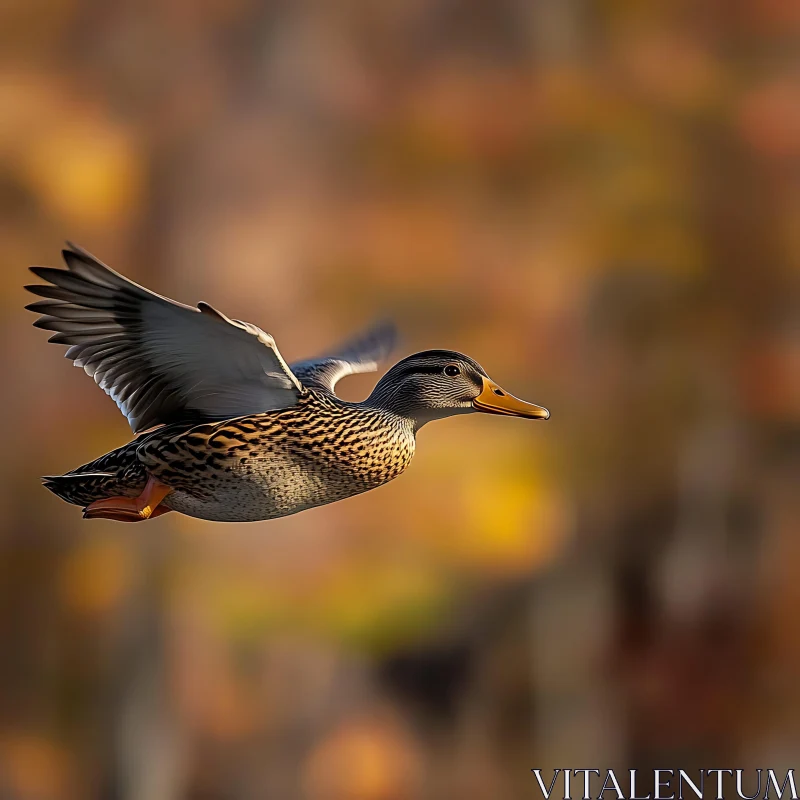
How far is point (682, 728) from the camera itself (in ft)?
14.8

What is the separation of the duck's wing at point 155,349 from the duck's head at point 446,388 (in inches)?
4.3

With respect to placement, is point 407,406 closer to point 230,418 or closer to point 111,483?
point 230,418

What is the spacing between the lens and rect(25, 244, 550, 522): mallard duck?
92 centimetres

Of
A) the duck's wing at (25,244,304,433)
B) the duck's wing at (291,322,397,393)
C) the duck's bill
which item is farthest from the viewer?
the duck's wing at (291,322,397,393)

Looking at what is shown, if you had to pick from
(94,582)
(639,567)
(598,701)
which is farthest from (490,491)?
(94,582)

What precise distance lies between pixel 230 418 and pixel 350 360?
0.52 metres

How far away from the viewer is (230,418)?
0.99 m

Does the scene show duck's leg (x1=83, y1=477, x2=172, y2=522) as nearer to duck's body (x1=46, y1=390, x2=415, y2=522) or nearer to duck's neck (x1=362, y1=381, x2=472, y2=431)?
duck's body (x1=46, y1=390, x2=415, y2=522)

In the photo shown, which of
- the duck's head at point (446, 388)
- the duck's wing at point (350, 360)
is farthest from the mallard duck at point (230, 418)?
the duck's wing at point (350, 360)

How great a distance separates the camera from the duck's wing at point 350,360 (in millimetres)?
1349

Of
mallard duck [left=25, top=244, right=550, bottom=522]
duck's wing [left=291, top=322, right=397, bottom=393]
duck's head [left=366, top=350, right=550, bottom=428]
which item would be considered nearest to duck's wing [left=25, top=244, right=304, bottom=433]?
mallard duck [left=25, top=244, right=550, bottom=522]

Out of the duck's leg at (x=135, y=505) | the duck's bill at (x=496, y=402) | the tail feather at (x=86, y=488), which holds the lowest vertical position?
the duck's leg at (x=135, y=505)

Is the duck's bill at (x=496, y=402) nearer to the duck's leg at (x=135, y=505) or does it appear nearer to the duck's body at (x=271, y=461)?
the duck's body at (x=271, y=461)

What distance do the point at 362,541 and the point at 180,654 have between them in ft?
3.02
